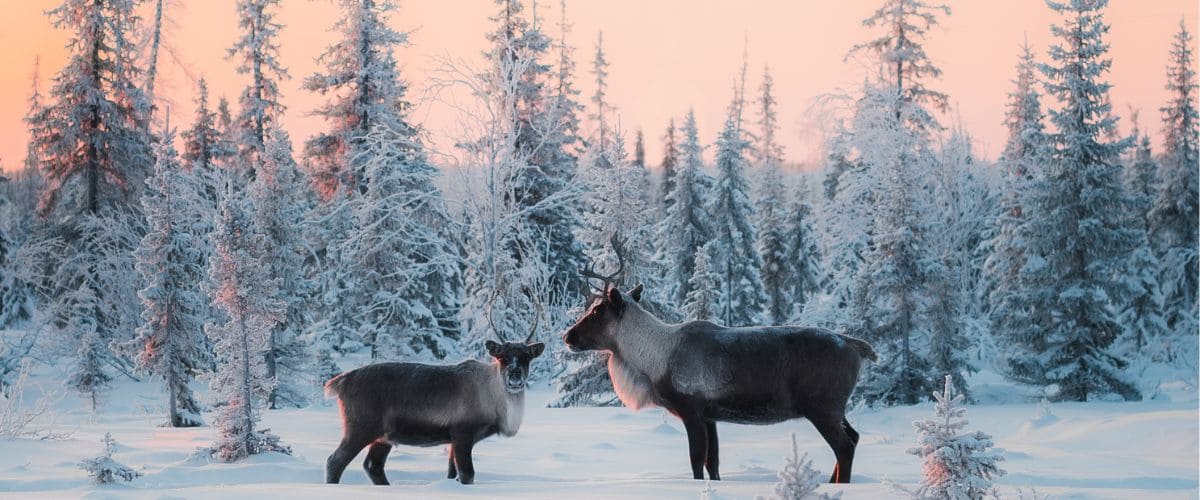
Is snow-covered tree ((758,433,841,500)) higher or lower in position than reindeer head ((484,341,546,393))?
lower

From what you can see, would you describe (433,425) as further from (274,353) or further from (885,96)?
(885,96)

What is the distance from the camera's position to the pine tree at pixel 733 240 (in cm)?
3744

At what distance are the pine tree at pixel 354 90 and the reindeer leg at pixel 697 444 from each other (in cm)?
2567

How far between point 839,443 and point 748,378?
1089mm

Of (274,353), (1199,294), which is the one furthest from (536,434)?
(1199,294)

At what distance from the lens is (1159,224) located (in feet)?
129

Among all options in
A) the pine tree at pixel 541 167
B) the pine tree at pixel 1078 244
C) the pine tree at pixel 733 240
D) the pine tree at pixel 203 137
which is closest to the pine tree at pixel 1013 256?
the pine tree at pixel 1078 244

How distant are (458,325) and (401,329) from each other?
4.33 m

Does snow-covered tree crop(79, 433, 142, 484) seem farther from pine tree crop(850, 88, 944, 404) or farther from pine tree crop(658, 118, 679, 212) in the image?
pine tree crop(658, 118, 679, 212)

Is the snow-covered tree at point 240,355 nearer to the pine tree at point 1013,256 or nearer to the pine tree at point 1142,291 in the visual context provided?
the pine tree at point 1013,256

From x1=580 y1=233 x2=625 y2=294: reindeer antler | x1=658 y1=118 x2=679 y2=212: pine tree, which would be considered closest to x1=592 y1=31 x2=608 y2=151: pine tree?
x1=658 y1=118 x2=679 y2=212: pine tree

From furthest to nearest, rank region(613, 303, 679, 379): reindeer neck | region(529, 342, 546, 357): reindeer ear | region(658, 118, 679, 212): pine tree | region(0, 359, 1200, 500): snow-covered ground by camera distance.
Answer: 1. region(658, 118, 679, 212): pine tree
2. region(529, 342, 546, 357): reindeer ear
3. region(613, 303, 679, 379): reindeer neck
4. region(0, 359, 1200, 500): snow-covered ground

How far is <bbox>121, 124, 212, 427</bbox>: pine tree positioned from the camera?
22.5 meters

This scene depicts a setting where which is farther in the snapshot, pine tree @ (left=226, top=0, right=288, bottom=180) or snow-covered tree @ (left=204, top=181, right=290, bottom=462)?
pine tree @ (left=226, top=0, right=288, bottom=180)
